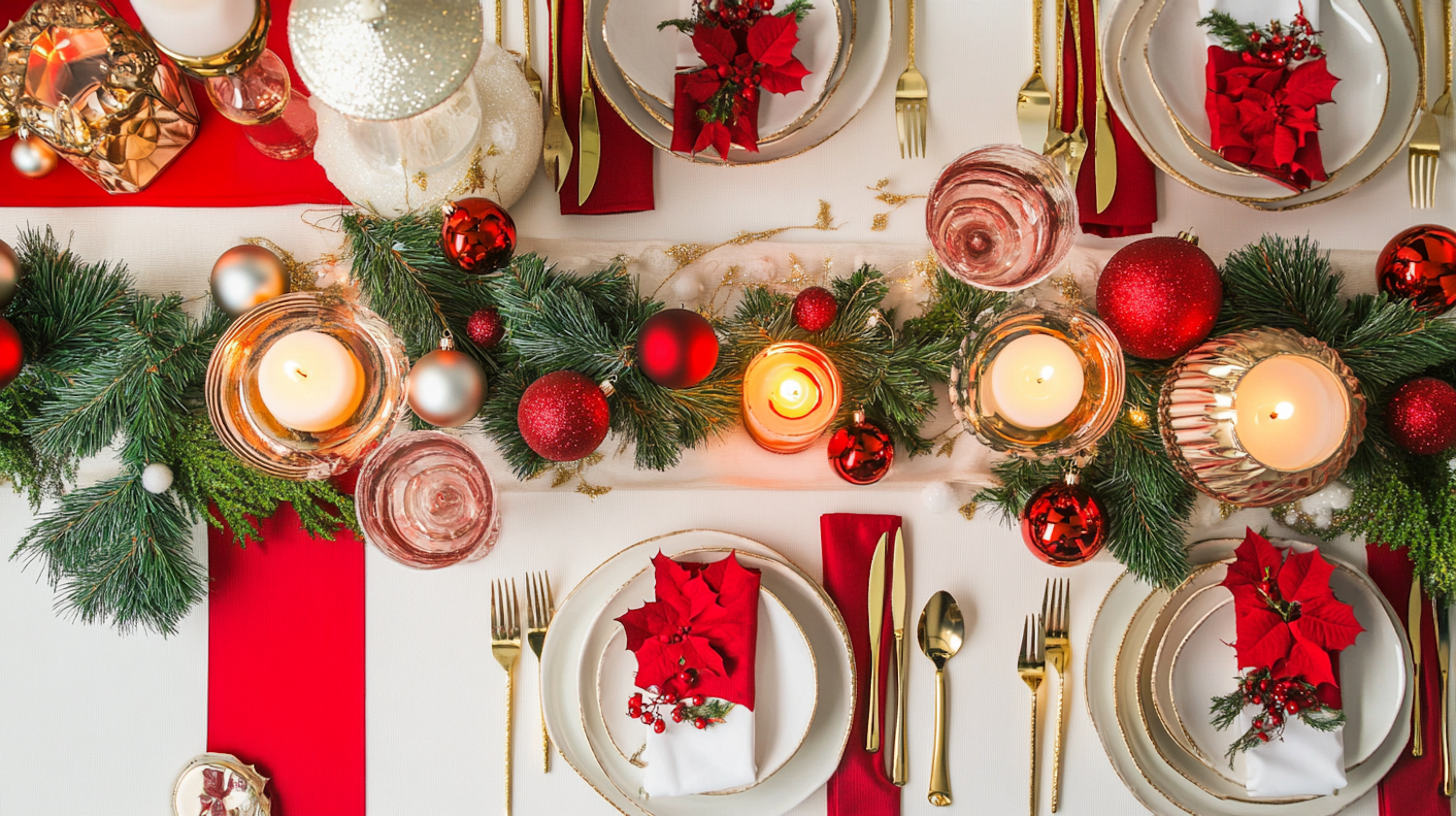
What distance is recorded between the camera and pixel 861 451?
3.18 feet

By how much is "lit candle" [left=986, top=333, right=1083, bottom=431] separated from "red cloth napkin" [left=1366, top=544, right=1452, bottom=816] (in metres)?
0.54

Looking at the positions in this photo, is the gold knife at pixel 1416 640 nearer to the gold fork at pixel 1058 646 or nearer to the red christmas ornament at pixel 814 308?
the gold fork at pixel 1058 646

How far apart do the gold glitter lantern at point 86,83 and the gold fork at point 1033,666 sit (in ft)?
4.02

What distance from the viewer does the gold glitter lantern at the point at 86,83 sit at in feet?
3.09

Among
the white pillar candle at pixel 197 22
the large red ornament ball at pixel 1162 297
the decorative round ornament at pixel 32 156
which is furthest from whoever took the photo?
the decorative round ornament at pixel 32 156

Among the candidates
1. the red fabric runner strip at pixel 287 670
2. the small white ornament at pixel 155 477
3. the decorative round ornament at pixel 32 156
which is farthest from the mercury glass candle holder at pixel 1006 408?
the decorative round ornament at pixel 32 156

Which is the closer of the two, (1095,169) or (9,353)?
(9,353)

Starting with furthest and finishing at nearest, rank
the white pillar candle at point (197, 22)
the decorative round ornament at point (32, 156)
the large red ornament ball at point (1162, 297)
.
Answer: the decorative round ornament at point (32, 156)
the large red ornament ball at point (1162, 297)
the white pillar candle at point (197, 22)

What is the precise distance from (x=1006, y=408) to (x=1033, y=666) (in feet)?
1.23

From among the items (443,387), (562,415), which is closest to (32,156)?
(443,387)

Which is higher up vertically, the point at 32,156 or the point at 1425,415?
the point at 32,156

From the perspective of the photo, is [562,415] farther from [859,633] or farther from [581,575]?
[859,633]

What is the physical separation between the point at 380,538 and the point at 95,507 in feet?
1.22

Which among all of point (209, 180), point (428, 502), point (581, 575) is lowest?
point (581, 575)
